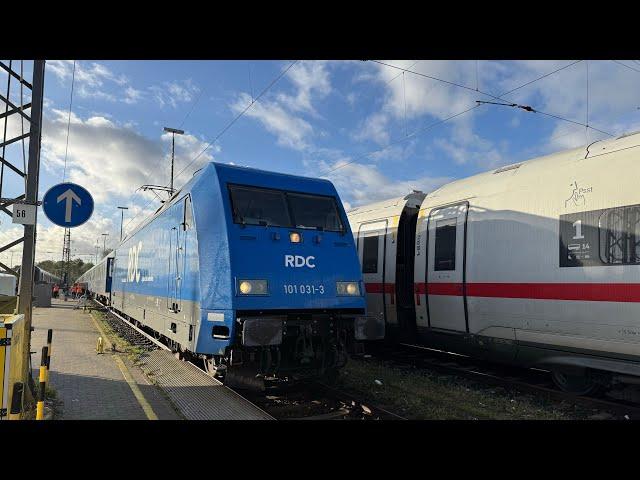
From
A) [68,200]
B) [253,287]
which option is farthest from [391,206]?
[68,200]

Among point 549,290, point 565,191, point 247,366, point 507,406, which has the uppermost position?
point 565,191

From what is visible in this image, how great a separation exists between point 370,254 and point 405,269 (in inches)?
42.3

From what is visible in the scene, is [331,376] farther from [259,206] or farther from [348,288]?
[259,206]

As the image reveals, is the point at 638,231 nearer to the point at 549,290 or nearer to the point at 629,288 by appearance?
the point at 629,288

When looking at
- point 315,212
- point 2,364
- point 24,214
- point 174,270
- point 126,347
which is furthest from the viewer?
point 126,347

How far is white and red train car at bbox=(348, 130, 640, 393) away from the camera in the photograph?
6.63 metres

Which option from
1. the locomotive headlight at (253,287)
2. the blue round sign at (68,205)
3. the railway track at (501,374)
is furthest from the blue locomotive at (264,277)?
the railway track at (501,374)

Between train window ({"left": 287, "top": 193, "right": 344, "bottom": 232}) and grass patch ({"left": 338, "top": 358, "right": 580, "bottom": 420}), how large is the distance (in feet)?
8.61

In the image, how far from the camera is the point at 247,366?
688 centimetres

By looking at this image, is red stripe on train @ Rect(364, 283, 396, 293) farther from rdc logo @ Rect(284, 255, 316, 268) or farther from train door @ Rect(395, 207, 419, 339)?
rdc logo @ Rect(284, 255, 316, 268)

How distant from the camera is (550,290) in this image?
744 centimetres

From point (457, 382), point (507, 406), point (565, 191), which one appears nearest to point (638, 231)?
point (565, 191)

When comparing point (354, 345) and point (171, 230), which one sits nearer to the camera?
point (354, 345)
